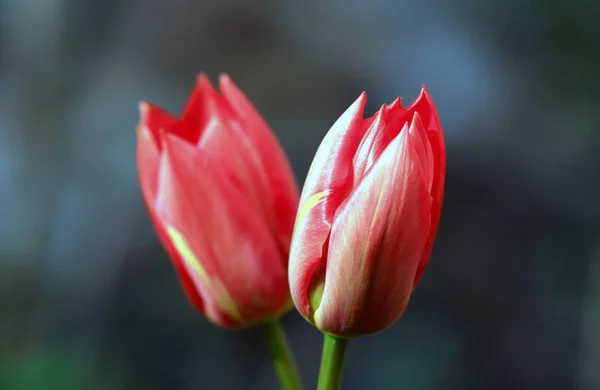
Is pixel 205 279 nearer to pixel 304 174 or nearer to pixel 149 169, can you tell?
pixel 149 169

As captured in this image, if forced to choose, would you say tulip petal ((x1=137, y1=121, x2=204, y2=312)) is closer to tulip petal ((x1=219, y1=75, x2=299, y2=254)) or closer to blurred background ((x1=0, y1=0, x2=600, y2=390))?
tulip petal ((x1=219, y1=75, x2=299, y2=254))

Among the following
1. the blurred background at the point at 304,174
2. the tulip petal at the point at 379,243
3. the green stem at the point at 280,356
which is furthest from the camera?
the blurred background at the point at 304,174

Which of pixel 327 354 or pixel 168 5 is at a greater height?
pixel 168 5

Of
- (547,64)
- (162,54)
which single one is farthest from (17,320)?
(547,64)

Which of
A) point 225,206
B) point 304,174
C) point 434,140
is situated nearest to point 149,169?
point 225,206

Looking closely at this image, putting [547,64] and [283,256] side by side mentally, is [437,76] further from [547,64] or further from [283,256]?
[283,256]

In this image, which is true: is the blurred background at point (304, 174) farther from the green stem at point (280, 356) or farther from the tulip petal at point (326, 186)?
the tulip petal at point (326, 186)

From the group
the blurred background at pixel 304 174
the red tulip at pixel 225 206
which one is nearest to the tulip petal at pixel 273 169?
the red tulip at pixel 225 206

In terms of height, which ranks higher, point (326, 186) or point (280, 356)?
point (326, 186)
